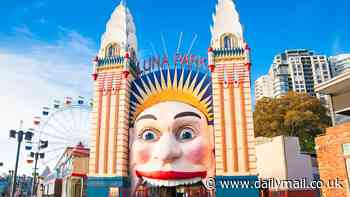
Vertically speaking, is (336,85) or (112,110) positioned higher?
(336,85)

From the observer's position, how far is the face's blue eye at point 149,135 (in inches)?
889

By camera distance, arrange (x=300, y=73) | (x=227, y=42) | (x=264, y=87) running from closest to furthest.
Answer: (x=227, y=42)
(x=300, y=73)
(x=264, y=87)

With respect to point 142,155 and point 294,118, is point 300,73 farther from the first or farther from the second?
point 142,155

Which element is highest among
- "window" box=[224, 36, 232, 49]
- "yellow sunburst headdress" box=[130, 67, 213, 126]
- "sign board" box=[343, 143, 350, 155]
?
"window" box=[224, 36, 232, 49]

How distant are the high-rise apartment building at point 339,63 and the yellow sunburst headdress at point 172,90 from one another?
11888 centimetres

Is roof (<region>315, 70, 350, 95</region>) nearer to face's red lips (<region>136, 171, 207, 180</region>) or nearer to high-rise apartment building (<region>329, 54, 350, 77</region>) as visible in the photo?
face's red lips (<region>136, 171, 207, 180</region>)

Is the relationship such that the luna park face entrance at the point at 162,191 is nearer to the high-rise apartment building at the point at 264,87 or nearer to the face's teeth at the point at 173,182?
the face's teeth at the point at 173,182

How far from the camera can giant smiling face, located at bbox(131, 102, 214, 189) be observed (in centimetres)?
2158

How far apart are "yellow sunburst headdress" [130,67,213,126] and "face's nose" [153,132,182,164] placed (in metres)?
3.06

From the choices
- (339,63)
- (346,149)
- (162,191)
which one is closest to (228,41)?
(346,149)

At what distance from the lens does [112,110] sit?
23.9 m

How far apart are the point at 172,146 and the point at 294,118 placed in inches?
892

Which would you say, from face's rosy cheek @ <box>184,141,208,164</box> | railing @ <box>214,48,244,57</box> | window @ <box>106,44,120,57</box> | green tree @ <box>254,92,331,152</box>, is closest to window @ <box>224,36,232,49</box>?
railing @ <box>214,48,244,57</box>

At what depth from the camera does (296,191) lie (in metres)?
24.2
